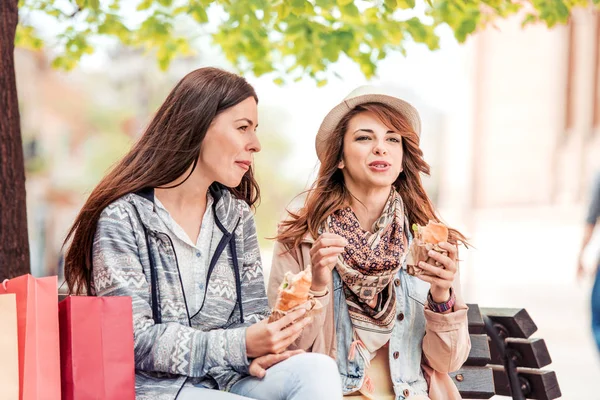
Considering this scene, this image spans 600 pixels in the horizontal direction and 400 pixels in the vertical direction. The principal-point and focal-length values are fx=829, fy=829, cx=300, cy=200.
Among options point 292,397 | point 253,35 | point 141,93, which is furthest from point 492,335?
point 141,93

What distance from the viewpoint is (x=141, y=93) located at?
18625 mm

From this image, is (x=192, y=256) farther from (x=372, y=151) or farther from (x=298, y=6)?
(x=298, y=6)

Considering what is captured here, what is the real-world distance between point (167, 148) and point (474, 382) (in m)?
1.68

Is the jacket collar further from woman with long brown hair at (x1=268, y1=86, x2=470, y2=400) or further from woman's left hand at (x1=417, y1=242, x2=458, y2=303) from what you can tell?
woman's left hand at (x1=417, y1=242, x2=458, y2=303)

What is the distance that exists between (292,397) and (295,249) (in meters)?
0.83

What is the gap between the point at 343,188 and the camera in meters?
3.30

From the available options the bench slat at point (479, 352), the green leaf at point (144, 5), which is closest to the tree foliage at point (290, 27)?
the green leaf at point (144, 5)

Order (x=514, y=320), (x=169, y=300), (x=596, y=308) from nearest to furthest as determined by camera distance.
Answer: (x=169, y=300), (x=596, y=308), (x=514, y=320)

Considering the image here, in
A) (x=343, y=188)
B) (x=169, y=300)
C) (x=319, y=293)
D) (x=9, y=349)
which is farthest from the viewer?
(x=343, y=188)

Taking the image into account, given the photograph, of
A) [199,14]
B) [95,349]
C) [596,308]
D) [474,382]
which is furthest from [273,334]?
[199,14]

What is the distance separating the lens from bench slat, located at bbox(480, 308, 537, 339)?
3.76 meters

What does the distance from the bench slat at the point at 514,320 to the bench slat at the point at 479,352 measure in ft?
0.74

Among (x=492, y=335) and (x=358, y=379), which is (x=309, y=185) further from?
(x=492, y=335)

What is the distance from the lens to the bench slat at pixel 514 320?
3760mm
